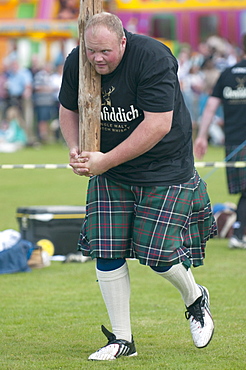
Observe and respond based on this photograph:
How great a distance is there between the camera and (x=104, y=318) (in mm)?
4449

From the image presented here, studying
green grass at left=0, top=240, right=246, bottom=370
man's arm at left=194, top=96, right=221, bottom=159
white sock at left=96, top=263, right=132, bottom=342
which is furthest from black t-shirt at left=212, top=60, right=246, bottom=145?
white sock at left=96, top=263, right=132, bottom=342

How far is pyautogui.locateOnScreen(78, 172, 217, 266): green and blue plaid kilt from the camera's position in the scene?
138 inches

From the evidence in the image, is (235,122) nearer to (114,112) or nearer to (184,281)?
(184,281)

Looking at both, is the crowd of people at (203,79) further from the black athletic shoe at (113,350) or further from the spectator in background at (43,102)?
the black athletic shoe at (113,350)

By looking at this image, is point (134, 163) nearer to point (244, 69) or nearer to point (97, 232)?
point (97, 232)

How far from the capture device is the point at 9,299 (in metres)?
4.97

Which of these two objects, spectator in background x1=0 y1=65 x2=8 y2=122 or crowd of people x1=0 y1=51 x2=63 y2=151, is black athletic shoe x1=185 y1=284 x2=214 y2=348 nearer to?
crowd of people x1=0 y1=51 x2=63 y2=151

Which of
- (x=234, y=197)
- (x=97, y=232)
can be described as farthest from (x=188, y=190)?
(x=234, y=197)

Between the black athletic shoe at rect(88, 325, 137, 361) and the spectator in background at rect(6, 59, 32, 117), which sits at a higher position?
the black athletic shoe at rect(88, 325, 137, 361)

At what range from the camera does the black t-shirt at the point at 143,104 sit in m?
3.31

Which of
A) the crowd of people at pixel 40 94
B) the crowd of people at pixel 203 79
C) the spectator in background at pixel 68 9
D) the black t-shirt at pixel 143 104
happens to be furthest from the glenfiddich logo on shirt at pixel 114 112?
the spectator in background at pixel 68 9

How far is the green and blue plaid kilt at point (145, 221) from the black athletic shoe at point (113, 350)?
40 centimetres

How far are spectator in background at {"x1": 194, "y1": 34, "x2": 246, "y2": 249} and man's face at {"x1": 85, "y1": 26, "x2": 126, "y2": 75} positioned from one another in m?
3.38

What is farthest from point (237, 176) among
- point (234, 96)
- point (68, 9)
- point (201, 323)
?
point (68, 9)
